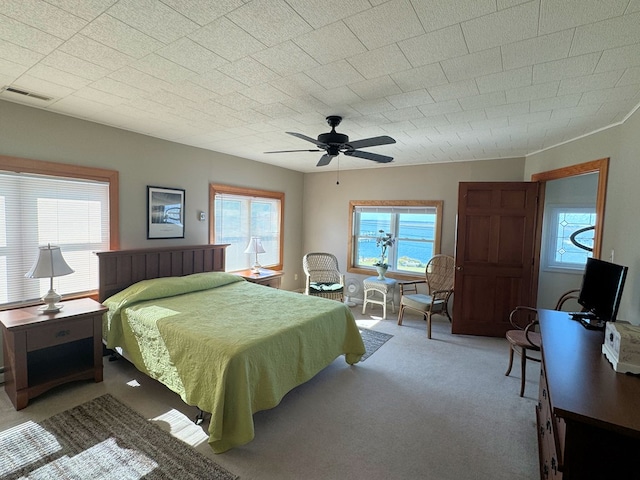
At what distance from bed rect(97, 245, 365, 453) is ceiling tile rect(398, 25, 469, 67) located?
84.9 inches

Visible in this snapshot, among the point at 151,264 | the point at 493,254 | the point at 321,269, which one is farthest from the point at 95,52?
the point at 493,254

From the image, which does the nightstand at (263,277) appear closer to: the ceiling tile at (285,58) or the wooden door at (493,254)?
the wooden door at (493,254)

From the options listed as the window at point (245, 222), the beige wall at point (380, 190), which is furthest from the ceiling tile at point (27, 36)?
the beige wall at point (380, 190)

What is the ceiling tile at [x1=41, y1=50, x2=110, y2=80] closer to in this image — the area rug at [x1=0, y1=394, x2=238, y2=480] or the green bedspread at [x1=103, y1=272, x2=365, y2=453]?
the green bedspread at [x1=103, y1=272, x2=365, y2=453]

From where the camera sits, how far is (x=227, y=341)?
2.26 meters

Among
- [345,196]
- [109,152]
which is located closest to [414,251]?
[345,196]

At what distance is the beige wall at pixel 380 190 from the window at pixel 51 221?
143 inches

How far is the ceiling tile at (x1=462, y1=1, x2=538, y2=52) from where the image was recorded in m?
1.47

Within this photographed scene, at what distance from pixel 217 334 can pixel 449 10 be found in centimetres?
245

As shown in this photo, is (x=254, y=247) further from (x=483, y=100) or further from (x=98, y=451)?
(x=483, y=100)

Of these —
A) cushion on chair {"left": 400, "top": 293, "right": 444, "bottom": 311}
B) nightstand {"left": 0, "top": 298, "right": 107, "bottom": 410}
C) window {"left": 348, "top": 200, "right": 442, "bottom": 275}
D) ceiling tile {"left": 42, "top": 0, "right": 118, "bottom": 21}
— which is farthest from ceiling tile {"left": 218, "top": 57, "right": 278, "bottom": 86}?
window {"left": 348, "top": 200, "right": 442, "bottom": 275}

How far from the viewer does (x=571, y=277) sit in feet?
16.3

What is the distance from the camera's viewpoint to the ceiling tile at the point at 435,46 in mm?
1652

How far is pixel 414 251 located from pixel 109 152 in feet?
15.2
